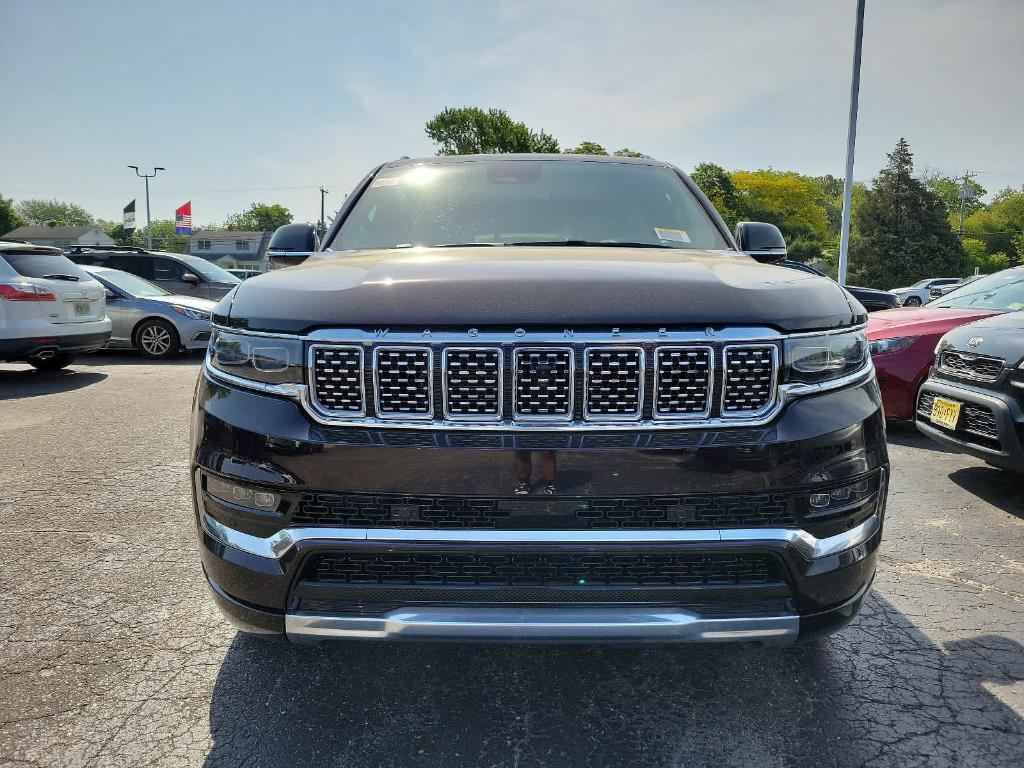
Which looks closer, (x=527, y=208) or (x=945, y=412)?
(x=527, y=208)

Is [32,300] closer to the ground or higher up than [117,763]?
higher up

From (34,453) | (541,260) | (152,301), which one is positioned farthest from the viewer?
(152,301)

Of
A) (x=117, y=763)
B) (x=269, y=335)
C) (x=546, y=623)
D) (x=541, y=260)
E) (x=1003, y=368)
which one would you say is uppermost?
(x=541, y=260)

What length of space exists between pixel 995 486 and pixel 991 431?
695 mm

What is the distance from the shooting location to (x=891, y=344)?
19.8 ft

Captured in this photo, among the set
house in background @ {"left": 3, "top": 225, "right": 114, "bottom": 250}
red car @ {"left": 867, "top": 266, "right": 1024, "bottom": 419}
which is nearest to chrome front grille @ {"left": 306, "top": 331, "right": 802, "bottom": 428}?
red car @ {"left": 867, "top": 266, "right": 1024, "bottom": 419}

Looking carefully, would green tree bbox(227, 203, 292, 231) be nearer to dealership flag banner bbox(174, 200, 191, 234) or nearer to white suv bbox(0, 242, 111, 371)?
dealership flag banner bbox(174, 200, 191, 234)

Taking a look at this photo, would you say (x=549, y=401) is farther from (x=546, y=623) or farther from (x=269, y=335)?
(x=269, y=335)

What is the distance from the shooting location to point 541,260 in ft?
7.64

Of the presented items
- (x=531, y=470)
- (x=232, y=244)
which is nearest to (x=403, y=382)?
(x=531, y=470)

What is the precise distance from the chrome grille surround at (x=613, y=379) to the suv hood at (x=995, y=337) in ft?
11.6

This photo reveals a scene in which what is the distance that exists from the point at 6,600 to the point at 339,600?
1944 millimetres

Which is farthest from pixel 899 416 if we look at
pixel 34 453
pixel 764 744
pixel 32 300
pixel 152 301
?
pixel 152 301

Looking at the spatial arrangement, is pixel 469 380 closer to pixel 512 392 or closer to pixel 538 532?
pixel 512 392
